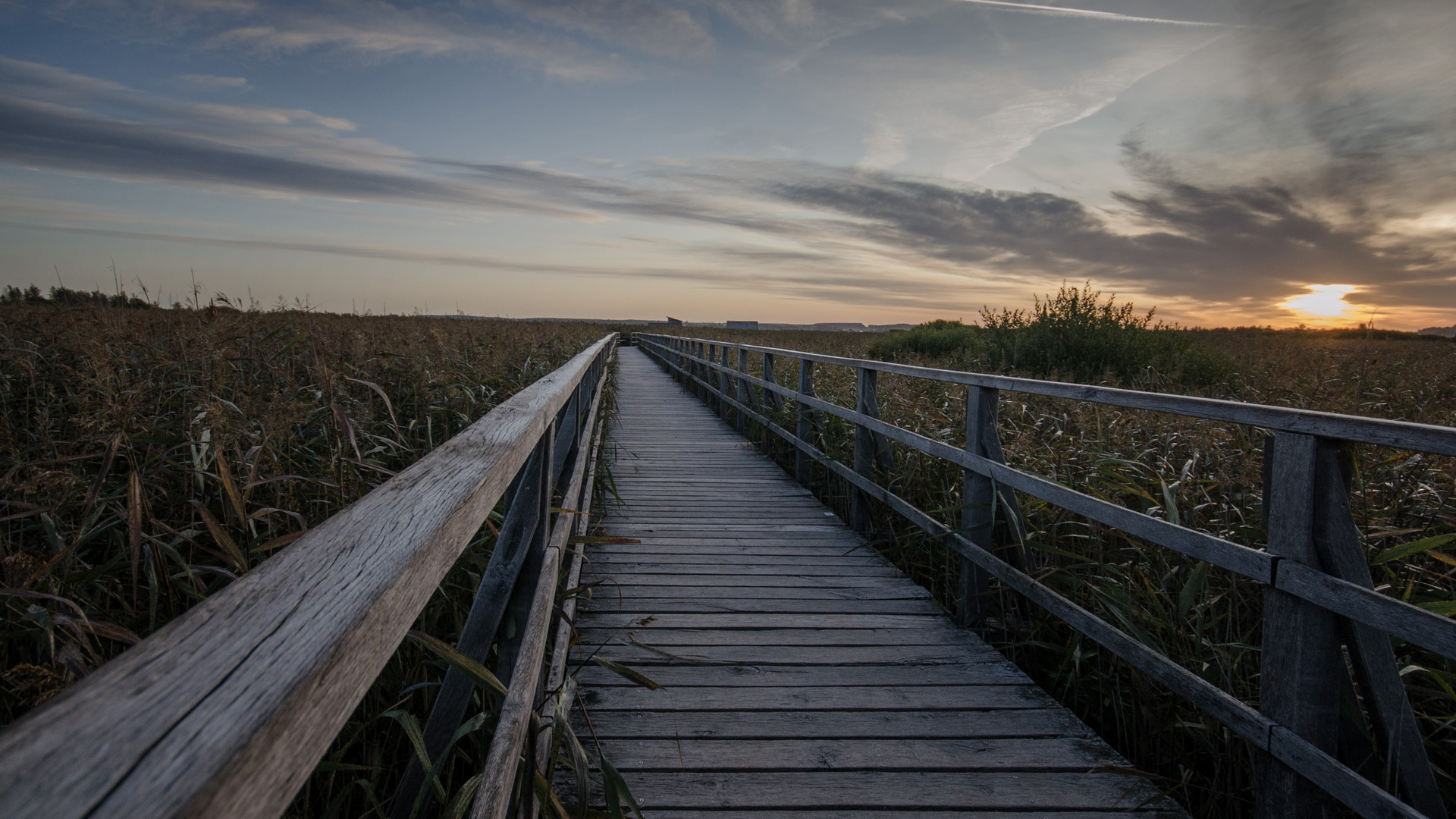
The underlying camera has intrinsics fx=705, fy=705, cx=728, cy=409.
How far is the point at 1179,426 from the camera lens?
5254 millimetres

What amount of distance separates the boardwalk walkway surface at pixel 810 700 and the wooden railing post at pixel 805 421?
1.45 meters

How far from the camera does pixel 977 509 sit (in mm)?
3246

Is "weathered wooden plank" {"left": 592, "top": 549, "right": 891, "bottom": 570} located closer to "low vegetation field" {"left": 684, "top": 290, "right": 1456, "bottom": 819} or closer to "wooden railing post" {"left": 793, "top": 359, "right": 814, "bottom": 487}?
"low vegetation field" {"left": 684, "top": 290, "right": 1456, "bottom": 819}

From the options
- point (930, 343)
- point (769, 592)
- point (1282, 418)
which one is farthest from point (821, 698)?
point (930, 343)

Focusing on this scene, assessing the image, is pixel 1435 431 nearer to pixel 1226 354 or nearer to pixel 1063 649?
pixel 1063 649

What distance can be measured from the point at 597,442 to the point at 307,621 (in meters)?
5.65

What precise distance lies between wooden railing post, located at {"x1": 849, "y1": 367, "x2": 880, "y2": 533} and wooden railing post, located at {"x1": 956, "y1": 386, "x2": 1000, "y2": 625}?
133cm

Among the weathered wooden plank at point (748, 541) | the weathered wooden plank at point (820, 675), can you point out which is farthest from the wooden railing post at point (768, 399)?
the weathered wooden plank at point (820, 675)

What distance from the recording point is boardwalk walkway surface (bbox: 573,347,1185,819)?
215cm

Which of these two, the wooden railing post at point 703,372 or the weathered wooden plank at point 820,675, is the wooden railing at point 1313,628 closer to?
the weathered wooden plank at point 820,675

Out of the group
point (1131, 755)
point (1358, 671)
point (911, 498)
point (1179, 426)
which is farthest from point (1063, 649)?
point (1179, 426)

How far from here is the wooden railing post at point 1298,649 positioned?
1733 mm

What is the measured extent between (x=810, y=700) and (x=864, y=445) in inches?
88.5

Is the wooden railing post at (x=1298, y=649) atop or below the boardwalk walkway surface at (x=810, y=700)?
atop
